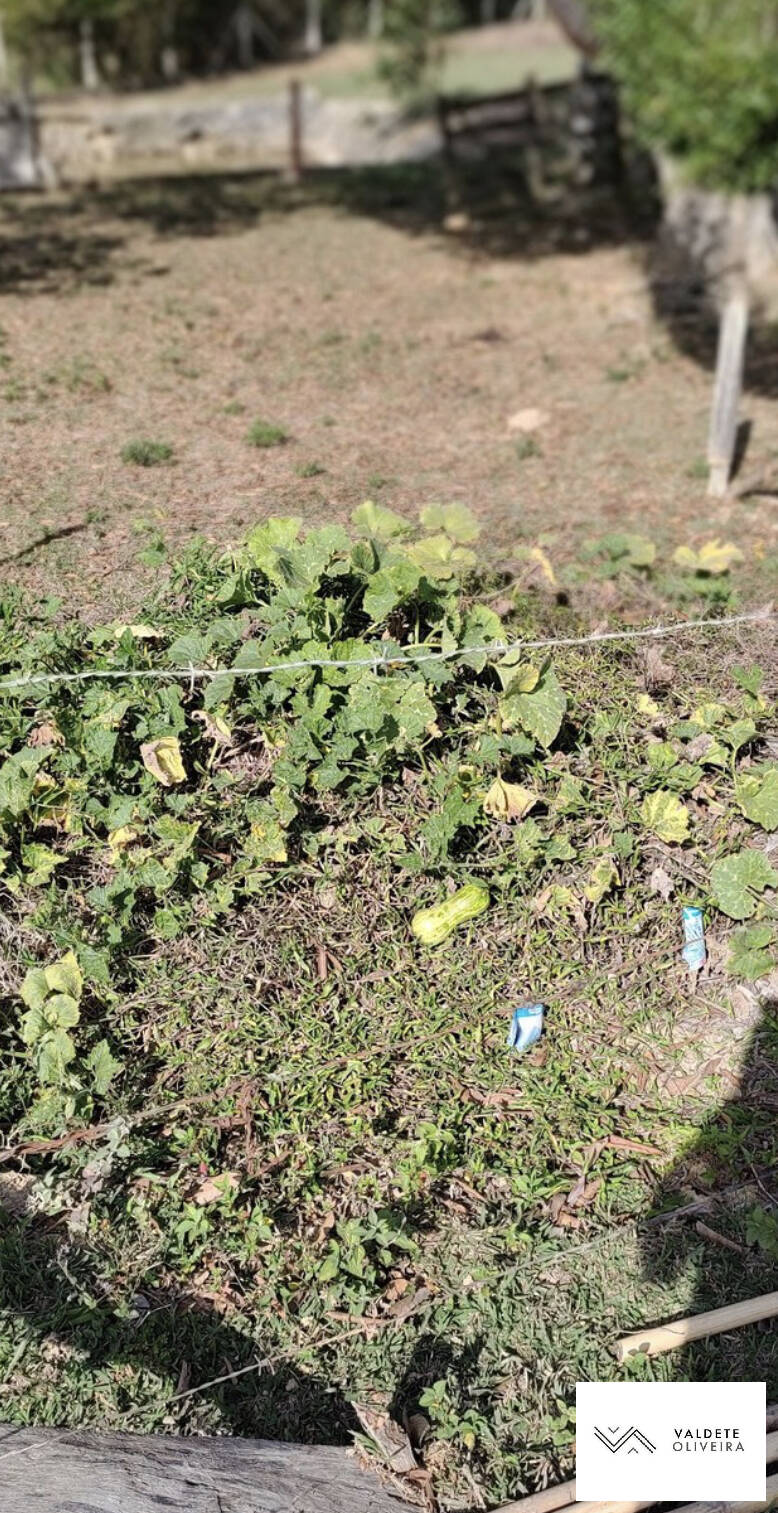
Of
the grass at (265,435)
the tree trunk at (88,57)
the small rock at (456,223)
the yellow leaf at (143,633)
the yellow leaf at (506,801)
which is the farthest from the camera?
the tree trunk at (88,57)

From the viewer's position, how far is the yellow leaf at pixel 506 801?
3.96 m

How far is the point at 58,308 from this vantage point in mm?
7719

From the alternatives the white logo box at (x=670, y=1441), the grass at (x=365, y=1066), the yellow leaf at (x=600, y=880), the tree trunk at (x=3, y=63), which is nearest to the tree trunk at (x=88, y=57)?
the tree trunk at (x=3, y=63)

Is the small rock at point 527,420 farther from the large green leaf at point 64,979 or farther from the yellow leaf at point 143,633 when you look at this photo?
the large green leaf at point 64,979

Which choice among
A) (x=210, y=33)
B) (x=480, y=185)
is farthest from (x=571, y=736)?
(x=210, y=33)

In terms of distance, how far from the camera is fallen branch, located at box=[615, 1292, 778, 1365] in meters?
3.09

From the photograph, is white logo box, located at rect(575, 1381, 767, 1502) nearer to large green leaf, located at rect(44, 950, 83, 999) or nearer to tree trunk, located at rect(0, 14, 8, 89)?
large green leaf, located at rect(44, 950, 83, 999)

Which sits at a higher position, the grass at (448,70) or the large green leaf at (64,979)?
the grass at (448,70)

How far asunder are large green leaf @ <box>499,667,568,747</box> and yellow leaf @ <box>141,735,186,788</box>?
101cm

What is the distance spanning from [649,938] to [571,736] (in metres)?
0.71

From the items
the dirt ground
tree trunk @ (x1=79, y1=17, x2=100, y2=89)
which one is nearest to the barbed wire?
the dirt ground

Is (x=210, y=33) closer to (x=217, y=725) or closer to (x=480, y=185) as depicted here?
(x=480, y=185)

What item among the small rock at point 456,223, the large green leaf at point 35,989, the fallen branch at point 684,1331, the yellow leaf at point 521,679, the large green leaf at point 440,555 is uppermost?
the small rock at point 456,223

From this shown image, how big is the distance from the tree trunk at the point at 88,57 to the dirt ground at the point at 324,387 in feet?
44.1
